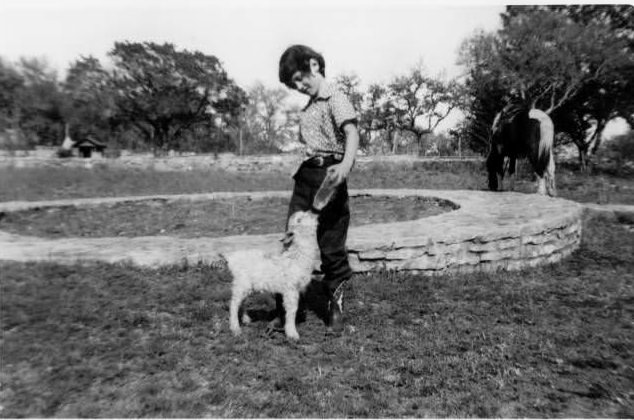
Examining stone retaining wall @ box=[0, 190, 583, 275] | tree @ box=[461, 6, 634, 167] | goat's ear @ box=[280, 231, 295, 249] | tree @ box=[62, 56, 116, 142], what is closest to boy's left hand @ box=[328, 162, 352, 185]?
goat's ear @ box=[280, 231, 295, 249]

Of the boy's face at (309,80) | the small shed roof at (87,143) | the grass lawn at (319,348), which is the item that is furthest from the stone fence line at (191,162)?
the boy's face at (309,80)

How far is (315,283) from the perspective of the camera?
4.52 metres

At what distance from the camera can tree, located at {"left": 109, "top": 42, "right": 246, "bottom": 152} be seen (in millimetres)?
43500

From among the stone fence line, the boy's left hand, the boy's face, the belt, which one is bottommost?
the stone fence line

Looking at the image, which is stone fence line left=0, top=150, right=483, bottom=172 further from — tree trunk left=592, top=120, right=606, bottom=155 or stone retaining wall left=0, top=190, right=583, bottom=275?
stone retaining wall left=0, top=190, right=583, bottom=275

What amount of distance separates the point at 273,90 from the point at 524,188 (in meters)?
50.8

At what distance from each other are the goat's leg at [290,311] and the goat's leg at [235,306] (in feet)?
1.04

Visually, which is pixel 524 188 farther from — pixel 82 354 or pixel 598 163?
pixel 598 163

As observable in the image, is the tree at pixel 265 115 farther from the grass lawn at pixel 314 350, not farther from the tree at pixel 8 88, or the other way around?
the grass lawn at pixel 314 350

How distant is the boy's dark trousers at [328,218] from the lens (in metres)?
3.44

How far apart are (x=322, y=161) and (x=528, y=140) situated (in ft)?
21.9

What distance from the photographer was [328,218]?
11.5 ft

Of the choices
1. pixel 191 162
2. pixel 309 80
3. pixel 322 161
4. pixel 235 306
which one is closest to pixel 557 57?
pixel 191 162

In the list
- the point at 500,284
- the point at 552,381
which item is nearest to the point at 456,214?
the point at 500,284
